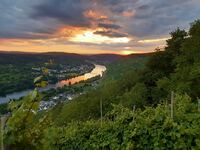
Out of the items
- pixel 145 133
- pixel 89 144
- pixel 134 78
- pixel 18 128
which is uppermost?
pixel 18 128

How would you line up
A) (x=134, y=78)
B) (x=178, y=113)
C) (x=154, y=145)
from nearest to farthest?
1. (x=154, y=145)
2. (x=178, y=113)
3. (x=134, y=78)

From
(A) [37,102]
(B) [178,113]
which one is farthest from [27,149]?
(B) [178,113]

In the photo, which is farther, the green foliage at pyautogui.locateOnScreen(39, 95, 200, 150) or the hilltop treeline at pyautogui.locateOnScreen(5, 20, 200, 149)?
the green foliage at pyautogui.locateOnScreen(39, 95, 200, 150)

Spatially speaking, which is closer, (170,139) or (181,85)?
(170,139)

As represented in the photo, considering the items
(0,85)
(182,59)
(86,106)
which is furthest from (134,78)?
(0,85)

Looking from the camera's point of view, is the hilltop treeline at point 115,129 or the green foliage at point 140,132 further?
the green foliage at point 140,132

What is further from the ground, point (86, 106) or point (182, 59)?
point (182, 59)

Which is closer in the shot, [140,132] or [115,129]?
[140,132]

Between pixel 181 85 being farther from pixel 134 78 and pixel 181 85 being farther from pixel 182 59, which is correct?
pixel 134 78

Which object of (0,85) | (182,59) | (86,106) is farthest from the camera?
(0,85)
